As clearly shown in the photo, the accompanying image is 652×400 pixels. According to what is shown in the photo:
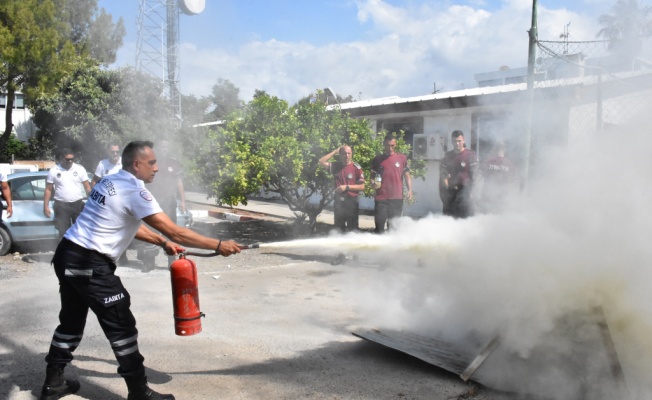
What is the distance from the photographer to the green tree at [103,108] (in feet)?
54.9

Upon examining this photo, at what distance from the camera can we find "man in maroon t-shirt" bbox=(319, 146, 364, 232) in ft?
27.5

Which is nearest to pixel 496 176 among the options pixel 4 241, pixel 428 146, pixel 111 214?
pixel 111 214

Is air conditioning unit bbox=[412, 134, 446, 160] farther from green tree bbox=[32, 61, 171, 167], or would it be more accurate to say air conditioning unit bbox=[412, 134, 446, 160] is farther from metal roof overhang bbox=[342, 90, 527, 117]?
green tree bbox=[32, 61, 171, 167]

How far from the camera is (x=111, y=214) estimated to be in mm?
3465

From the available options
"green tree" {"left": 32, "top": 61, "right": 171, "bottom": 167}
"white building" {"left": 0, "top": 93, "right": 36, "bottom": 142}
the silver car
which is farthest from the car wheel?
"white building" {"left": 0, "top": 93, "right": 36, "bottom": 142}

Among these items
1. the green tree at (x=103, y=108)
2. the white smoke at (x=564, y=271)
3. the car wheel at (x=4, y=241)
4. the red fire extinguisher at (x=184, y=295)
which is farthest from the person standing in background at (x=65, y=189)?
the green tree at (x=103, y=108)

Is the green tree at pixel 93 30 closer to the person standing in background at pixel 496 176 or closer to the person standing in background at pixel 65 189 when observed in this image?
the person standing in background at pixel 65 189

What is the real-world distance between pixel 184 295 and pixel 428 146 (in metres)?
10.7

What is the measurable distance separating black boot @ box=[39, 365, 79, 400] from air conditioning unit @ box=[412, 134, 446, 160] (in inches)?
424

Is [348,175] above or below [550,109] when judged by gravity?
below

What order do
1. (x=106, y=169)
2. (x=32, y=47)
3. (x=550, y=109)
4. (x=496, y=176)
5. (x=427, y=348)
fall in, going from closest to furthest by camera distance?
(x=427, y=348), (x=550, y=109), (x=496, y=176), (x=106, y=169), (x=32, y=47)

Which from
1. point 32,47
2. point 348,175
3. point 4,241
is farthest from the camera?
point 32,47

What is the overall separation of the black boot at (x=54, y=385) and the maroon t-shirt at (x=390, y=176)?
17.3 feet

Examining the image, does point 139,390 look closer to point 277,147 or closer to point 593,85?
point 593,85
